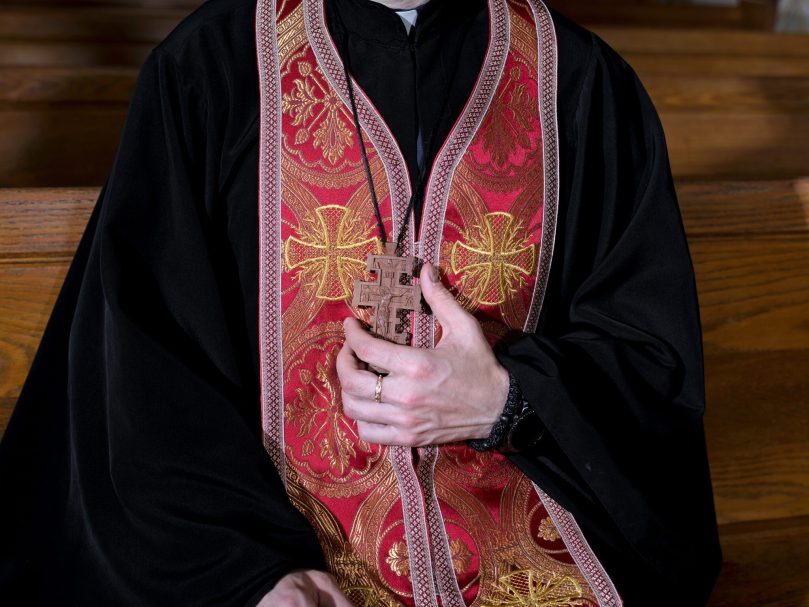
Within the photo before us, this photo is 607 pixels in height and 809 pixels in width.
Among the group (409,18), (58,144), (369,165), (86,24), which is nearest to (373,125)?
(369,165)

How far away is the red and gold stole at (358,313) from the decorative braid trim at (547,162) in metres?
0.05

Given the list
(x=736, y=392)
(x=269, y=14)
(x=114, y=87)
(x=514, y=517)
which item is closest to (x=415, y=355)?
(x=514, y=517)

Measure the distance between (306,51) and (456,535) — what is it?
0.82m

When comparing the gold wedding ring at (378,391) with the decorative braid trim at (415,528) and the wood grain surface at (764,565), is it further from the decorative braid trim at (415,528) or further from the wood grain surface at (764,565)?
the wood grain surface at (764,565)

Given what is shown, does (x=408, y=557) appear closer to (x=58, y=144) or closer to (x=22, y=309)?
(x=22, y=309)

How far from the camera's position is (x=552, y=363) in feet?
4.58

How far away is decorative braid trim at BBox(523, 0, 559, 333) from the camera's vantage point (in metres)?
1.55

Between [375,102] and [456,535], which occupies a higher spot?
[375,102]

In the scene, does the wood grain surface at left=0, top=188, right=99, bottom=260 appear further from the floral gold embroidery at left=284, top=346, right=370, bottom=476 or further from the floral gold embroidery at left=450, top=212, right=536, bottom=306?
the floral gold embroidery at left=450, top=212, right=536, bottom=306

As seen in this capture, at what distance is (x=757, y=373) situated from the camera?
6.99 feet

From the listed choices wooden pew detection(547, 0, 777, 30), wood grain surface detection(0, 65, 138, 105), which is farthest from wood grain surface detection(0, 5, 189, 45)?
wooden pew detection(547, 0, 777, 30)

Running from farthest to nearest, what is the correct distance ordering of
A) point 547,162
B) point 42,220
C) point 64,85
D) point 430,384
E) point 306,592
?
point 64,85 → point 42,220 → point 547,162 → point 430,384 → point 306,592

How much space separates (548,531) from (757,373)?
35.5 inches

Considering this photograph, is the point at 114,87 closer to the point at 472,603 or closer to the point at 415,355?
the point at 415,355
